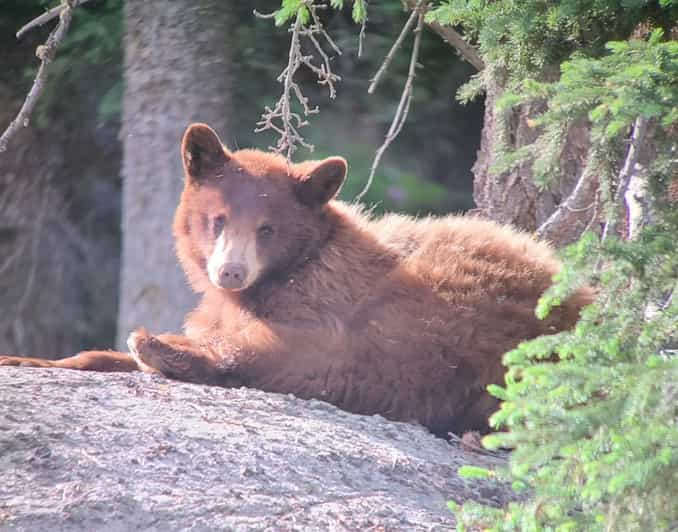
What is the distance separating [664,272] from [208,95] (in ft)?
17.0

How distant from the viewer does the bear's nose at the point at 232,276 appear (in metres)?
4.84

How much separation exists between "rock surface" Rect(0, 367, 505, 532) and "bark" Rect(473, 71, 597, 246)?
1906mm

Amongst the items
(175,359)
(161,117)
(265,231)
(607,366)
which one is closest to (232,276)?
(265,231)

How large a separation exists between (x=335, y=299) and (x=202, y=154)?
108 centimetres

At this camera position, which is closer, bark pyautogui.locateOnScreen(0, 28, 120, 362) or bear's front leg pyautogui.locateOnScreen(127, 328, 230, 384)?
bear's front leg pyautogui.locateOnScreen(127, 328, 230, 384)

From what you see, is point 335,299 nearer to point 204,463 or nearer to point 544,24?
point 204,463

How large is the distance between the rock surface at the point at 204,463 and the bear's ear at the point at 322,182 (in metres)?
1.19

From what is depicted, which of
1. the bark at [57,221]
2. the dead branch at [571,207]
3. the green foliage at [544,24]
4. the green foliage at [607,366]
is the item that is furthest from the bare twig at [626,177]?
the bark at [57,221]

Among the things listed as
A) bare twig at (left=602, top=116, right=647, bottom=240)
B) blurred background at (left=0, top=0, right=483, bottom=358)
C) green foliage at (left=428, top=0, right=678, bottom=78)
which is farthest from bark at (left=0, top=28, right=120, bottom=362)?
bare twig at (left=602, top=116, right=647, bottom=240)

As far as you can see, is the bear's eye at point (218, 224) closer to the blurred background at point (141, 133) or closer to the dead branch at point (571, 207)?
the dead branch at point (571, 207)

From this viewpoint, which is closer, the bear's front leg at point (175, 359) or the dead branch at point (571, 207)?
the bear's front leg at point (175, 359)

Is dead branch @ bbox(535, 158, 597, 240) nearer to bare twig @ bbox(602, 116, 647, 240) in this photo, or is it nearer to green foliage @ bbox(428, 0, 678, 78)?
green foliage @ bbox(428, 0, 678, 78)

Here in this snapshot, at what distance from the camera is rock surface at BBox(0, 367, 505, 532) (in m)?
3.39

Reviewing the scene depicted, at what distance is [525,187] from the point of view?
19.7 feet
